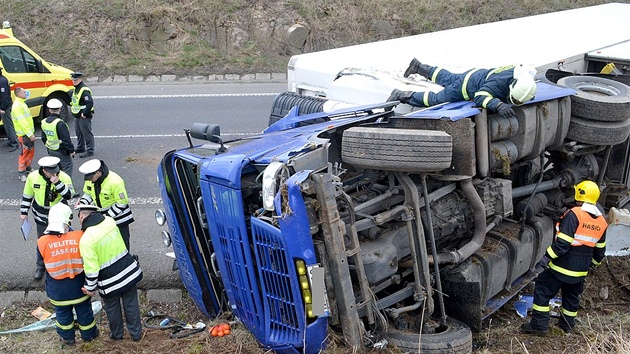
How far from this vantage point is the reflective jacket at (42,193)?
607 centimetres

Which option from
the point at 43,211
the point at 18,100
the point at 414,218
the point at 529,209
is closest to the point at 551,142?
the point at 529,209

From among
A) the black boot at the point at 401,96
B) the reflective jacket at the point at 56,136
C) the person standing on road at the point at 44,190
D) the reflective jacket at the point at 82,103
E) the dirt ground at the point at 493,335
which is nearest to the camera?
the dirt ground at the point at 493,335

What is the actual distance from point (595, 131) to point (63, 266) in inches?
167

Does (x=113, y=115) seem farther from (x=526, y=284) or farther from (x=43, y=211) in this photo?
(x=526, y=284)

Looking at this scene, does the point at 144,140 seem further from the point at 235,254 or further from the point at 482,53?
the point at 235,254

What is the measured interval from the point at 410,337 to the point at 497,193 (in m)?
1.34

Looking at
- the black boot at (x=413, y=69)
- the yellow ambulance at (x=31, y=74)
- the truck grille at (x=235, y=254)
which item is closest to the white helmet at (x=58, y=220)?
the truck grille at (x=235, y=254)

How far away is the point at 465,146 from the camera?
4.40 metres

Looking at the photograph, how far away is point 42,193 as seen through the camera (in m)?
6.11

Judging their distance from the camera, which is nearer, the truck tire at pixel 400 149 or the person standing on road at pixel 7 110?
the truck tire at pixel 400 149

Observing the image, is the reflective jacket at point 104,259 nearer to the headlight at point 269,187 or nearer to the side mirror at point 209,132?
the side mirror at point 209,132

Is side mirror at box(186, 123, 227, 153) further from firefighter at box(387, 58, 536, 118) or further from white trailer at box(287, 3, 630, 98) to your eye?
white trailer at box(287, 3, 630, 98)

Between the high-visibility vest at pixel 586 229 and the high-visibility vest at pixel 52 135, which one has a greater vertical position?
the high-visibility vest at pixel 52 135

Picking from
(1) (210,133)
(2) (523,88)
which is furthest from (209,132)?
(2) (523,88)
